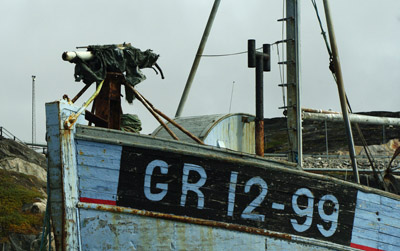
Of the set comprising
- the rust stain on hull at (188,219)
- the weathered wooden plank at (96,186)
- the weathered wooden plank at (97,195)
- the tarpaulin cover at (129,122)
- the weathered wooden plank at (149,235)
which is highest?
the tarpaulin cover at (129,122)

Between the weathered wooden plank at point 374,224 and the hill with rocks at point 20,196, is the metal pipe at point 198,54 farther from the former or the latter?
the hill with rocks at point 20,196

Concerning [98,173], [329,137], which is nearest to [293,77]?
[98,173]

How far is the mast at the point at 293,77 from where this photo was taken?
523 inches

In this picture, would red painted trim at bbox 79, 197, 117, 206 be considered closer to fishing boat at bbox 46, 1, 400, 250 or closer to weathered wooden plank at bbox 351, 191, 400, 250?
fishing boat at bbox 46, 1, 400, 250

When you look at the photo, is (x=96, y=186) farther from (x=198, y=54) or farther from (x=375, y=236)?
(x=198, y=54)

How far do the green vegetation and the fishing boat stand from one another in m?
16.0

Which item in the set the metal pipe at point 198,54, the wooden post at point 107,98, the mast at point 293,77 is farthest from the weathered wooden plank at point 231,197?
the metal pipe at point 198,54

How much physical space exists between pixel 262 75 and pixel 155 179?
12.9 ft

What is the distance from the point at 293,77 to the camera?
13602mm

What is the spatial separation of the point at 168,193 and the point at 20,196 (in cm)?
2015

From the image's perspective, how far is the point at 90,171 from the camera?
956cm

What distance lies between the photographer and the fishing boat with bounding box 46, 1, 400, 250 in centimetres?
949

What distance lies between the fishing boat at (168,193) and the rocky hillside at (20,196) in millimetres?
13646

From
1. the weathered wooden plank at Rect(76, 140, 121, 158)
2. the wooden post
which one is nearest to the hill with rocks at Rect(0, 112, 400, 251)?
the wooden post
